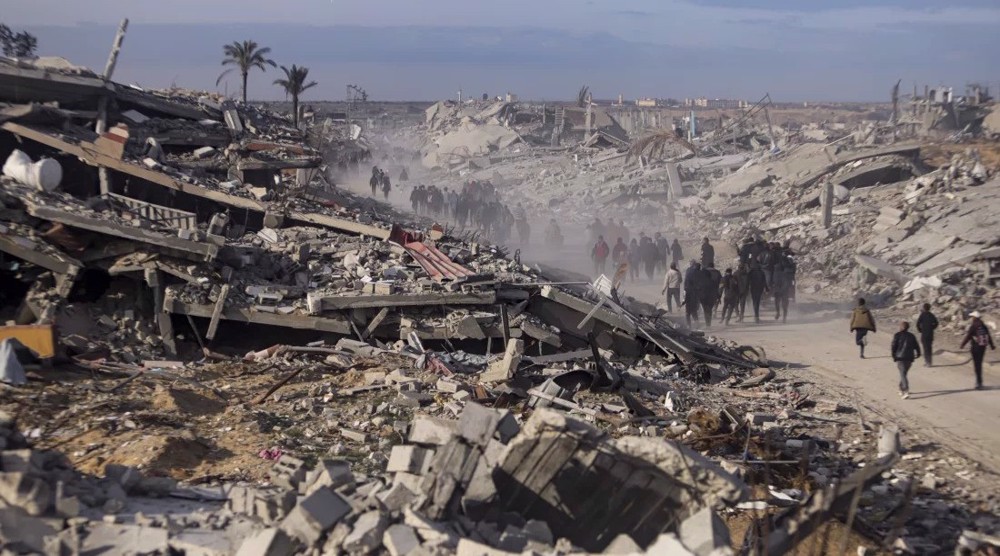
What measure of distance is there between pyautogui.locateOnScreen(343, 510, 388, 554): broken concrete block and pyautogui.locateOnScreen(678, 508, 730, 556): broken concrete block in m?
1.78

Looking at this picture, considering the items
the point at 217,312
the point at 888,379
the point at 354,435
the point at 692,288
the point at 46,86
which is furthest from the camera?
the point at 46,86

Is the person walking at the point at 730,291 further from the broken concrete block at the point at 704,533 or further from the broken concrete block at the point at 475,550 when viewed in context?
the broken concrete block at the point at 475,550

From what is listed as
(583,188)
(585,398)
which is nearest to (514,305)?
(585,398)

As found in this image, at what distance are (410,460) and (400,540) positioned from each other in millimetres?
903

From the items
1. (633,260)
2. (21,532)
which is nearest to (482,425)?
(21,532)

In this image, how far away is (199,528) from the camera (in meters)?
6.45

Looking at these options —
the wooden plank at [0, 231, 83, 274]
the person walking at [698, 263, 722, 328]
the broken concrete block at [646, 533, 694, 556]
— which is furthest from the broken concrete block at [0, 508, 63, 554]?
the person walking at [698, 263, 722, 328]

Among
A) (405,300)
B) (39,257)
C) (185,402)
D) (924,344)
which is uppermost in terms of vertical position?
(39,257)

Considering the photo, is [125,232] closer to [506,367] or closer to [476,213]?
[506,367]

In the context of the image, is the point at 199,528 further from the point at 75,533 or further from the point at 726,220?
the point at 726,220

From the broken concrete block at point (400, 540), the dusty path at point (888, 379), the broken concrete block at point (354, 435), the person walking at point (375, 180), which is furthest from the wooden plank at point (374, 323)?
the person walking at point (375, 180)

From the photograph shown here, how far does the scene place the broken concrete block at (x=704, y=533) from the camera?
5445 millimetres

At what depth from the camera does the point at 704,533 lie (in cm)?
552

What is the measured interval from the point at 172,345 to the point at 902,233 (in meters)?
15.5
